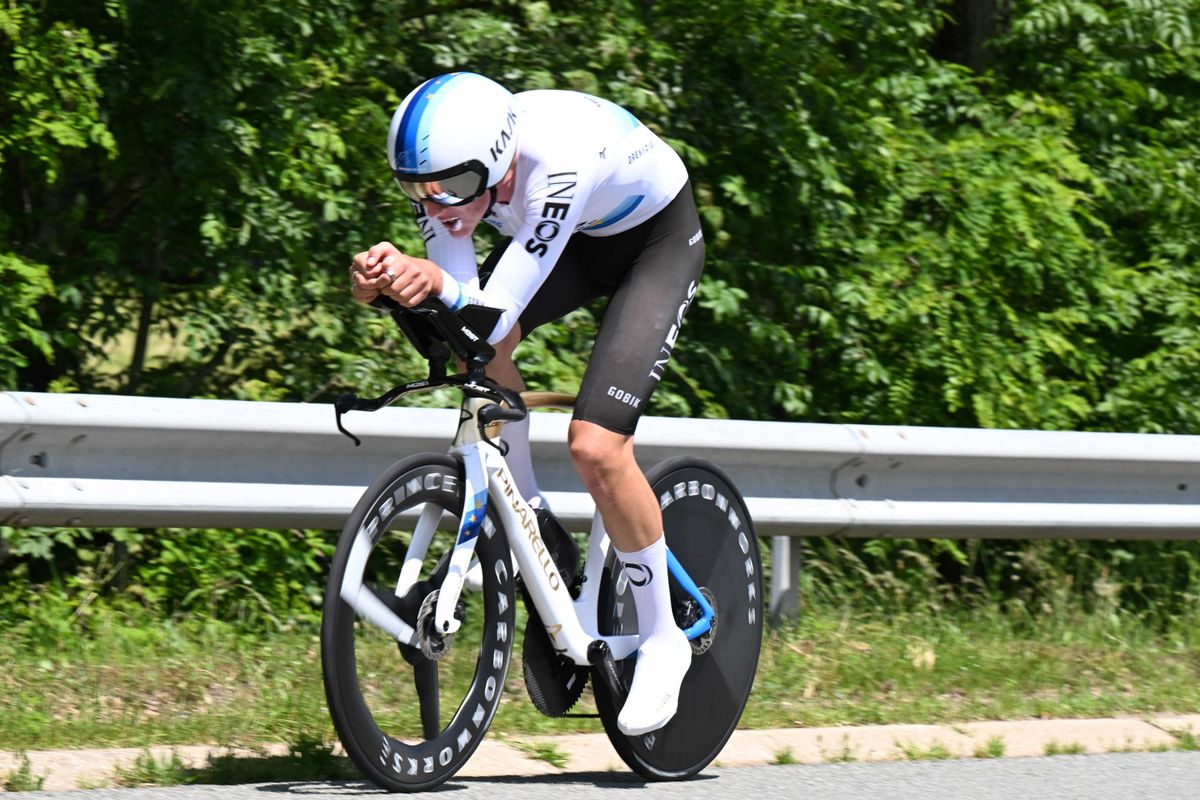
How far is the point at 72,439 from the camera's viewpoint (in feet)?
17.2

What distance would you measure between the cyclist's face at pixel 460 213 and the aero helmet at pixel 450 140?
0.03 m

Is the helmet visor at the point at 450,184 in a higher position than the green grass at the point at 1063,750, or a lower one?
higher

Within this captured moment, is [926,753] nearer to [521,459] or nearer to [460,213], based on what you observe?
[521,459]

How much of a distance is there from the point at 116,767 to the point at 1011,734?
9.41 ft

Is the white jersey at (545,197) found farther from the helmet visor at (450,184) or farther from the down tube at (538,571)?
the down tube at (538,571)

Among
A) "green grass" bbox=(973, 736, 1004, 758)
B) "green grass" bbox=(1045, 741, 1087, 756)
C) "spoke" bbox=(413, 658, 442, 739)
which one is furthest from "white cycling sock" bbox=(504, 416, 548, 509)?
"green grass" bbox=(1045, 741, 1087, 756)

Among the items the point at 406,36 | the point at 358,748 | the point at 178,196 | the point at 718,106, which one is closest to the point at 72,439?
the point at 358,748

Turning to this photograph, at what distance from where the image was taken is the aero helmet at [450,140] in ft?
13.4

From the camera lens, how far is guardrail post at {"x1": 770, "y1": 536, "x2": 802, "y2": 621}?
6605mm

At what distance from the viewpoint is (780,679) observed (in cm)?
604

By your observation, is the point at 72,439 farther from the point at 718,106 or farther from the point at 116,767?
the point at 718,106

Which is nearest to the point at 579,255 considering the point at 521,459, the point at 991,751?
the point at 521,459

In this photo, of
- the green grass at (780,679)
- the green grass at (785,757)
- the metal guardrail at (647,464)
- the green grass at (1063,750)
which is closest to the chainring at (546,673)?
the green grass at (780,679)

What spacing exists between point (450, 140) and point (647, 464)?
246cm
